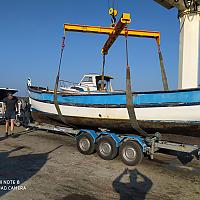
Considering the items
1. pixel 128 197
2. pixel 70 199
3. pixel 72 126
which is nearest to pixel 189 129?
pixel 128 197

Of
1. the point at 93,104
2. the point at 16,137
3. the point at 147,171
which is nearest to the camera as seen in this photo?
the point at 147,171

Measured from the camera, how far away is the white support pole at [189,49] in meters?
8.62

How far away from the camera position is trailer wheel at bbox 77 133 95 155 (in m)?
7.53

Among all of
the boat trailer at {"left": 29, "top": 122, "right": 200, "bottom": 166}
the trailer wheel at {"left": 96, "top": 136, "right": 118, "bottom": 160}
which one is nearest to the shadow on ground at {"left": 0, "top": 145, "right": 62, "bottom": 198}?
the boat trailer at {"left": 29, "top": 122, "right": 200, "bottom": 166}

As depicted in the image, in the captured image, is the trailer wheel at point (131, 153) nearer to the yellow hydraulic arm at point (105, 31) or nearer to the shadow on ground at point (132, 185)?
the shadow on ground at point (132, 185)

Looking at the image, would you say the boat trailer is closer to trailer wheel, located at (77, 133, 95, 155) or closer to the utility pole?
trailer wheel, located at (77, 133, 95, 155)

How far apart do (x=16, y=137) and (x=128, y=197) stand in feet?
21.5

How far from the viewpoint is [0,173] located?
5430 mm

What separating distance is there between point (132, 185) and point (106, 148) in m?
2.13

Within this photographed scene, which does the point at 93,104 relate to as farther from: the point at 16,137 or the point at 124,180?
the point at 16,137

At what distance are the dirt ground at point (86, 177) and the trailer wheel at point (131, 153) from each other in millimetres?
166

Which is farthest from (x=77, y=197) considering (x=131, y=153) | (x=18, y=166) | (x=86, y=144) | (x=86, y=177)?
(x=86, y=144)

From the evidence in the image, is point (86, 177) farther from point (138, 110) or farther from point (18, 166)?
point (138, 110)

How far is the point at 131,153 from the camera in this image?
668cm
